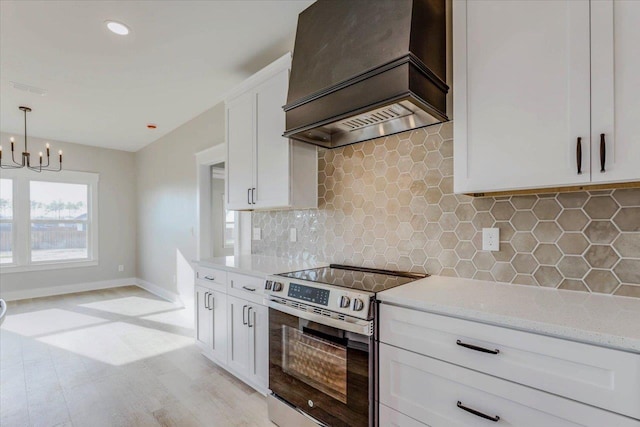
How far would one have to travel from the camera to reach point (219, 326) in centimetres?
258

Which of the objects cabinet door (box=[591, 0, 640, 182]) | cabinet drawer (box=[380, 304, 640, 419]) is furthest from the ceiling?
cabinet drawer (box=[380, 304, 640, 419])

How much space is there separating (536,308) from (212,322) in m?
2.40

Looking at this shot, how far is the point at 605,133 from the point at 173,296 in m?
5.28

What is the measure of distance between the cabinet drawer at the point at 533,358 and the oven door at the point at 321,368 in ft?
0.82

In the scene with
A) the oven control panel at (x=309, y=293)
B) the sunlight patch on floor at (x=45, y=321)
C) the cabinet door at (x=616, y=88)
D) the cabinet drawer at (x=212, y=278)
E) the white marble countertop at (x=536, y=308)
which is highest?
the cabinet door at (x=616, y=88)

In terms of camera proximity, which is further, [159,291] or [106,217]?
[106,217]

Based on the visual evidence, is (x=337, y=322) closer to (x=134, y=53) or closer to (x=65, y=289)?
(x=134, y=53)

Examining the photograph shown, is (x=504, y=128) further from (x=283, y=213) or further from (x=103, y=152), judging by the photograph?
(x=103, y=152)

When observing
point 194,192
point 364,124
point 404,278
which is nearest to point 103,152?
point 194,192

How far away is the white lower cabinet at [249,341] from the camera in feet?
6.94

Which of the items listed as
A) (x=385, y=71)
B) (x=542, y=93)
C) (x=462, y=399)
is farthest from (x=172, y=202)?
(x=542, y=93)

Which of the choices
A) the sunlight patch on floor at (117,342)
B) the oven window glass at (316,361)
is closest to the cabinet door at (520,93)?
the oven window glass at (316,361)

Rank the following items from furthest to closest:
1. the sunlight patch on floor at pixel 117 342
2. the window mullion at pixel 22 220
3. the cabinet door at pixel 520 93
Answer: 1. the window mullion at pixel 22 220
2. the sunlight patch on floor at pixel 117 342
3. the cabinet door at pixel 520 93

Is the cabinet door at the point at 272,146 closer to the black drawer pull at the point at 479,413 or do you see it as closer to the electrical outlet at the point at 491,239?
the electrical outlet at the point at 491,239
